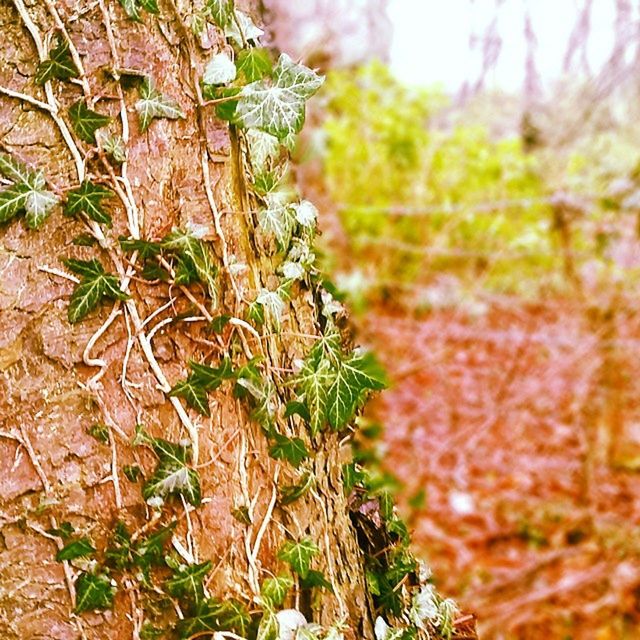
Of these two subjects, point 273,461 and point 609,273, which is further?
point 609,273

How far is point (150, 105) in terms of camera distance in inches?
31.4

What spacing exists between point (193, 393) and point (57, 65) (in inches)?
16.0

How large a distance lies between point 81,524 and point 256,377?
0.27m

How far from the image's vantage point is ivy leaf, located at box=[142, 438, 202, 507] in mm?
819

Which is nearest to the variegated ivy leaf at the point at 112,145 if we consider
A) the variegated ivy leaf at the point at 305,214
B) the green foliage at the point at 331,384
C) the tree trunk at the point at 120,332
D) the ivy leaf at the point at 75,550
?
the tree trunk at the point at 120,332

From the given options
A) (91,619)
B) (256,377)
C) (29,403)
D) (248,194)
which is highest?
(248,194)

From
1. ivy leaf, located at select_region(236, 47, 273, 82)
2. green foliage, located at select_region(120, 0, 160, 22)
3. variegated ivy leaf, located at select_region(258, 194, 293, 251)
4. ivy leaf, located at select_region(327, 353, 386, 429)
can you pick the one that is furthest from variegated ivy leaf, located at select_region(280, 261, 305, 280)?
green foliage, located at select_region(120, 0, 160, 22)

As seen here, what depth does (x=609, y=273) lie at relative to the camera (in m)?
3.62

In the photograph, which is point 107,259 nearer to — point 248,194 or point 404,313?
point 248,194

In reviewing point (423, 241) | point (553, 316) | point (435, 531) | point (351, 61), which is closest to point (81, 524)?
point (435, 531)

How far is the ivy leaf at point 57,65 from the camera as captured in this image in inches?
30.4

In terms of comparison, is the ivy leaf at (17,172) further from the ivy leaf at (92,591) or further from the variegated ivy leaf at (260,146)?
the ivy leaf at (92,591)

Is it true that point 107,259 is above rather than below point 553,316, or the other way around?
below

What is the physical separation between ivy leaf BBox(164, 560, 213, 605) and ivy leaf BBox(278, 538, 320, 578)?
0.33 ft
